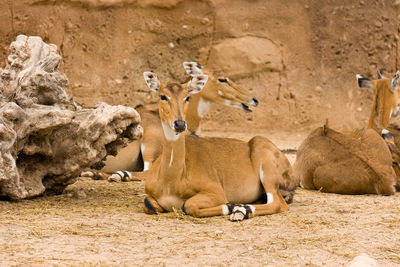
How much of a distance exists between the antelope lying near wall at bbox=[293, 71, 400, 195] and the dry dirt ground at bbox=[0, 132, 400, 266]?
1.61 ft

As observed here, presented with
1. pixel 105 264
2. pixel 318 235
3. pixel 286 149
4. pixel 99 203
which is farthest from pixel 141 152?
pixel 105 264

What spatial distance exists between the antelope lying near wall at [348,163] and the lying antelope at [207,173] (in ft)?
2.87

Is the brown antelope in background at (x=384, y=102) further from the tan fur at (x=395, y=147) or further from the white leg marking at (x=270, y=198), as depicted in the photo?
the white leg marking at (x=270, y=198)

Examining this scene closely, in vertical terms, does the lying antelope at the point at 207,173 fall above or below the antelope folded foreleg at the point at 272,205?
above

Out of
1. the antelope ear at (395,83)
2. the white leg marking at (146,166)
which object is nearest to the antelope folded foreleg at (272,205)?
the white leg marking at (146,166)

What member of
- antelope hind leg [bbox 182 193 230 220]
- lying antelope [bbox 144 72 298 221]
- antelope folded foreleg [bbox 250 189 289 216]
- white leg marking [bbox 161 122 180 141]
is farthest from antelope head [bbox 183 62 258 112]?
antelope hind leg [bbox 182 193 230 220]

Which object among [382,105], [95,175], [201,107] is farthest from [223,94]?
[95,175]

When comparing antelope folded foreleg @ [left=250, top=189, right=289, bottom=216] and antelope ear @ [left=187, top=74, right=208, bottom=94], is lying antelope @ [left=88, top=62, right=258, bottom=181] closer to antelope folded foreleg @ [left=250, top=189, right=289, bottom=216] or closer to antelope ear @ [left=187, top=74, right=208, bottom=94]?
antelope ear @ [left=187, top=74, right=208, bottom=94]

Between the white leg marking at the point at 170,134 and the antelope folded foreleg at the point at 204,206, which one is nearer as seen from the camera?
the antelope folded foreleg at the point at 204,206

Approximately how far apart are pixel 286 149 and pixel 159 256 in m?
7.26

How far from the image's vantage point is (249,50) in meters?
13.3

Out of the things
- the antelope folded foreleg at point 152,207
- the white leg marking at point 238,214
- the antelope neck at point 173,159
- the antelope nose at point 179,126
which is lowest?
the antelope folded foreleg at point 152,207

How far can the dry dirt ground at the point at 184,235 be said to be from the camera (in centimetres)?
404

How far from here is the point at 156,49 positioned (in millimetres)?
13133
